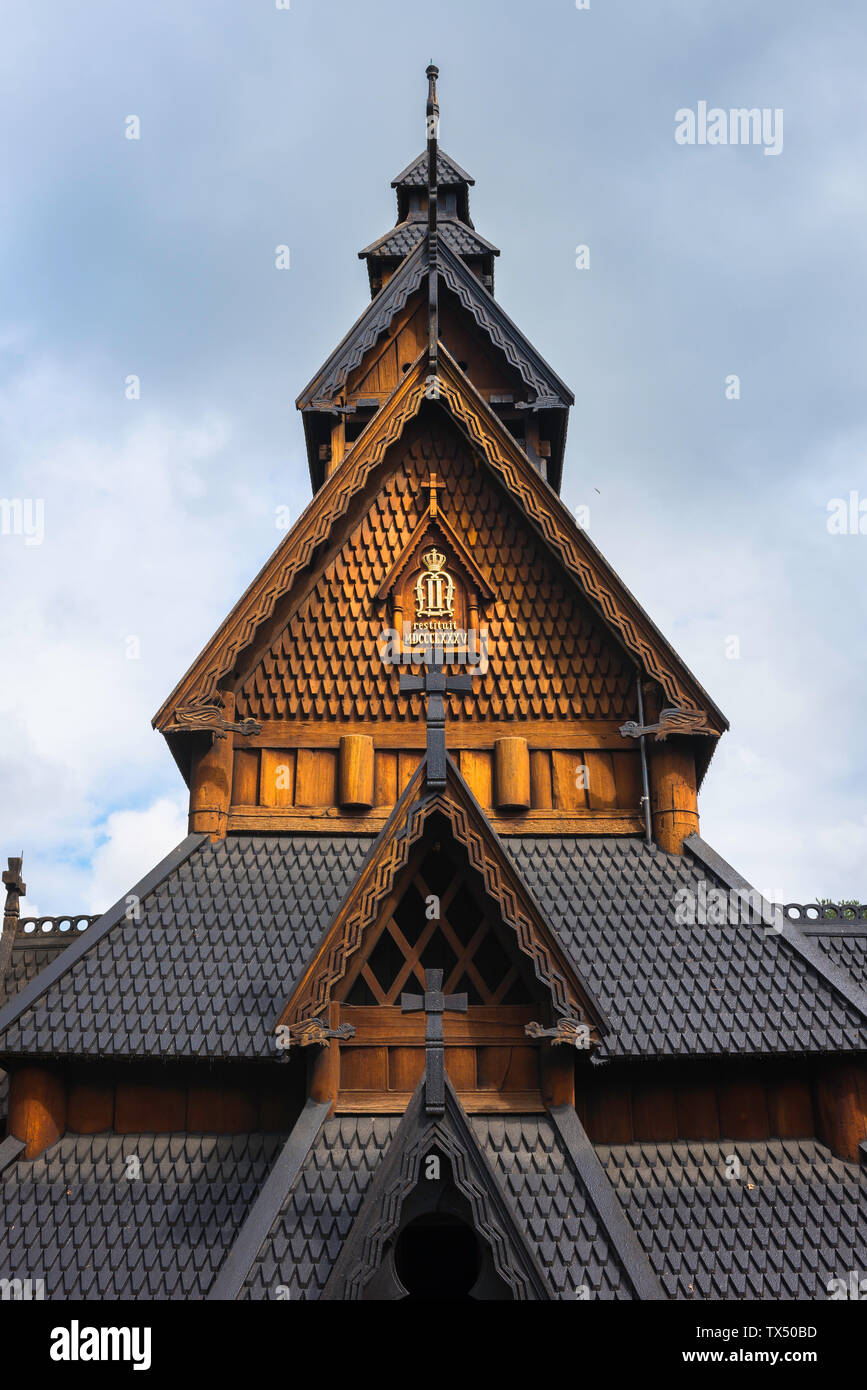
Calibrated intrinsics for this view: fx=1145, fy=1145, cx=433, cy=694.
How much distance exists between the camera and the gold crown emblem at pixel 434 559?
1190cm

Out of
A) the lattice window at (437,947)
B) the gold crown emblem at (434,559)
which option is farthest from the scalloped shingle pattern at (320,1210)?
the gold crown emblem at (434,559)

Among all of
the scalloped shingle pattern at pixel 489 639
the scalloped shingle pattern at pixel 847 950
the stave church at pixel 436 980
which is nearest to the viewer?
the stave church at pixel 436 980

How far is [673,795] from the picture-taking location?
10.9 meters

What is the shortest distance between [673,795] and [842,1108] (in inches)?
121

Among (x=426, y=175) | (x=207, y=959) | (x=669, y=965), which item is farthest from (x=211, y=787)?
(x=426, y=175)

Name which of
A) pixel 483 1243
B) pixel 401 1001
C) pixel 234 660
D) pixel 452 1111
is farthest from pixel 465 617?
pixel 483 1243

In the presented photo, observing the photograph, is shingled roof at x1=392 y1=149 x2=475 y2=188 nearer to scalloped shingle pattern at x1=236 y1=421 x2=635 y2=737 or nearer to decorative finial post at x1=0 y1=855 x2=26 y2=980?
scalloped shingle pattern at x1=236 y1=421 x2=635 y2=737

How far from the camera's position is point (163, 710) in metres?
10.7

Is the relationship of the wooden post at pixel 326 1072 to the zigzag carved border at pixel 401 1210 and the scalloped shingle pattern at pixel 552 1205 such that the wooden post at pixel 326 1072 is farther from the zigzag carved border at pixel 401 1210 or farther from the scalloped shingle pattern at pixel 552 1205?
the zigzag carved border at pixel 401 1210

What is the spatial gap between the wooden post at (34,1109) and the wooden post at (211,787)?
256cm

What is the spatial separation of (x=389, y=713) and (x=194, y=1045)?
3728 millimetres

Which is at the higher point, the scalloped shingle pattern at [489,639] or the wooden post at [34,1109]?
the scalloped shingle pattern at [489,639]

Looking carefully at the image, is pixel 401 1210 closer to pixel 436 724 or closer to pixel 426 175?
pixel 436 724

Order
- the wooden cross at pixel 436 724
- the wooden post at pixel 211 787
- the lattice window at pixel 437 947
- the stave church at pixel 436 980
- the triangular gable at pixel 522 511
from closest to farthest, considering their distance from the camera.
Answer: the stave church at pixel 436 980
the wooden cross at pixel 436 724
the lattice window at pixel 437 947
the wooden post at pixel 211 787
the triangular gable at pixel 522 511
